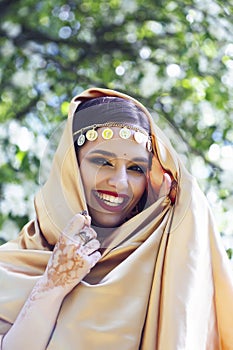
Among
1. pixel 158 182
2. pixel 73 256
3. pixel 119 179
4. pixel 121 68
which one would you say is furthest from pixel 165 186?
pixel 121 68

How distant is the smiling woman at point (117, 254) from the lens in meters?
1.59

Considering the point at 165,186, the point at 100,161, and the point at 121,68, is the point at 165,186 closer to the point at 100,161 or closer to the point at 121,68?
the point at 100,161

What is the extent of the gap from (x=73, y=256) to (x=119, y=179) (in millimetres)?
167

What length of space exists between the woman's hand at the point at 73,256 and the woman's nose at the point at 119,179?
0.08 metres

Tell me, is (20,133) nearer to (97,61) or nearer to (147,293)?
(97,61)

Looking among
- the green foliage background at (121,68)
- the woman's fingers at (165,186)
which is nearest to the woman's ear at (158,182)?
the woman's fingers at (165,186)

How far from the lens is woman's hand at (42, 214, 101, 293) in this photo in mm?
1604

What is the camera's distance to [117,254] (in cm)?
168

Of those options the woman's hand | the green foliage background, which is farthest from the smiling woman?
the green foliage background

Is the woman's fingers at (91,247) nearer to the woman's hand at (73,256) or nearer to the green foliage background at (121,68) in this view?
the woman's hand at (73,256)

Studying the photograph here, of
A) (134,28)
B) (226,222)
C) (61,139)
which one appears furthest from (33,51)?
(61,139)

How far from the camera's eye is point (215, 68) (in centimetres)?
404

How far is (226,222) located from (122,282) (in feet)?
5.92

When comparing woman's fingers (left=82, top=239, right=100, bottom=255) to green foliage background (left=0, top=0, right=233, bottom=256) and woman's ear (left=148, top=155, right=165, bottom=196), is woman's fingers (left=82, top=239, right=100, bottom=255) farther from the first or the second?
green foliage background (left=0, top=0, right=233, bottom=256)
